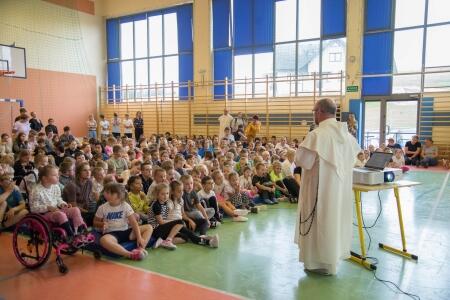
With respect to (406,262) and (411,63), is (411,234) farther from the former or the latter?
(411,63)

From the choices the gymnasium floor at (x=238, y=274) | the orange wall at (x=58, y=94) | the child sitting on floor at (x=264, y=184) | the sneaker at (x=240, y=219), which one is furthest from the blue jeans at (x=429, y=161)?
the orange wall at (x=58, y=94)

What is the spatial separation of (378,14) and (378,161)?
10.8 m

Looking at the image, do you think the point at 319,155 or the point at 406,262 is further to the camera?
the point at 406,262

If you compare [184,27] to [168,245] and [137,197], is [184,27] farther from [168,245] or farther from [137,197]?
[168,245]

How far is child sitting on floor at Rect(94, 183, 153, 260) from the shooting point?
160 inches

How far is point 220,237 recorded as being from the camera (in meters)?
4.86

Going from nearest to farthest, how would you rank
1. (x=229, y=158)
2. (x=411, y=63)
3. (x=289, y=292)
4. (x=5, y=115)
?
(x=289, y=292)
(x=229, y=158)
(x=411, y=63)
(x=5, y=115)

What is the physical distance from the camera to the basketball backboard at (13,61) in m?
13.3

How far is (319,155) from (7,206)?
4.07 meters

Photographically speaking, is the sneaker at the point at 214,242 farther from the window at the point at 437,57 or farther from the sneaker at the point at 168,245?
the window at the point at 437,57

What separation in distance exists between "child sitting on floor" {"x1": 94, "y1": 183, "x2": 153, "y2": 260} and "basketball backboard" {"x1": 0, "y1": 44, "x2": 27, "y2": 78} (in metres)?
11.2

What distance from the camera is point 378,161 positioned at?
13.3 ft

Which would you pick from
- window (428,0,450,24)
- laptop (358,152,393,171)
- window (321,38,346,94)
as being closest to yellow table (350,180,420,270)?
laptop (358,152,393,171)

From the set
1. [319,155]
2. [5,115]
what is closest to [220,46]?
[5,115]
